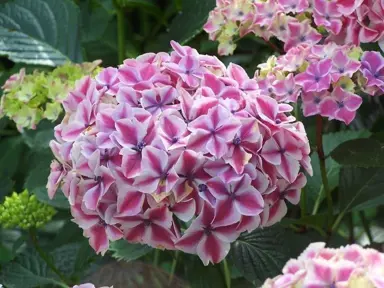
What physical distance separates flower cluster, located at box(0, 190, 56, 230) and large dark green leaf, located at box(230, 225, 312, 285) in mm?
263

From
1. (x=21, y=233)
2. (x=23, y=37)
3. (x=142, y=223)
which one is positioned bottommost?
(x=21, y=233)

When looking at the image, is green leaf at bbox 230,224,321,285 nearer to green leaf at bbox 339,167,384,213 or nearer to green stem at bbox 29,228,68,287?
green leaf at bbox 339,167,384,213

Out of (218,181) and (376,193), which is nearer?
(218,181)

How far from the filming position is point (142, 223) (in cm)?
100

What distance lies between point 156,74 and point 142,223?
0.59ft

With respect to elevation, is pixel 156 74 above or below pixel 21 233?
above

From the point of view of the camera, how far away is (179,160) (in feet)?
3.12

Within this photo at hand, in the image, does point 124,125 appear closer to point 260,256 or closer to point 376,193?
point 260,256

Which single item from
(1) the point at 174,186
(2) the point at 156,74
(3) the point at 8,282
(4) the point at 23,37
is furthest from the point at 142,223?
(4) the point at 23,37

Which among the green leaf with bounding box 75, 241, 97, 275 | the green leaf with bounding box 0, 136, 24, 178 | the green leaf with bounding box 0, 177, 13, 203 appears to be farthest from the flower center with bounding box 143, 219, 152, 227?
the green leaf with bounding box 0, 136, 24, 178

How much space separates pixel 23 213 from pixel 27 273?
0.46 ft

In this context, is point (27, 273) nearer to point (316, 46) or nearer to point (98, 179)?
point (98, 179)

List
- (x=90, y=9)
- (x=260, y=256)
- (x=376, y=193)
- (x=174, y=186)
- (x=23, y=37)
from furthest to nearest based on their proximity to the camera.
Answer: (x=90, y=9) → (x=23, y=37) → (x=376, y=193) → (x=260, y=256) → (x=174, y=186)

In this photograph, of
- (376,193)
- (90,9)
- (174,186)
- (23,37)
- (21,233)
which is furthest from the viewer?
(90,9)
